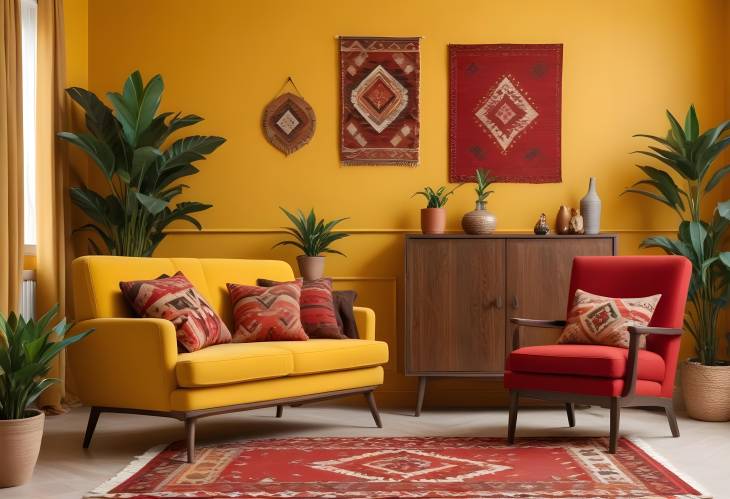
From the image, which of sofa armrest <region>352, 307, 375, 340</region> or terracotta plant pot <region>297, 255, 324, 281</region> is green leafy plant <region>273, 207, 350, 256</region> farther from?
sofa armrest <region>352, 307, 375, 340</region>

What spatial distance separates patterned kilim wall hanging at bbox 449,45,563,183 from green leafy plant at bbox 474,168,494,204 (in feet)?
0.35

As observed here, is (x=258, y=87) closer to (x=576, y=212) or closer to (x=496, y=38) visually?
(x=496, y=38)

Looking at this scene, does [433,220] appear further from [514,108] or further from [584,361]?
[584,361]

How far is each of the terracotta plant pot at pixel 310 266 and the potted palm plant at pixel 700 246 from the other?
1.95 metres

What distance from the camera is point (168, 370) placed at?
390 cm

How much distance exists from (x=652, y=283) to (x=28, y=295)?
3.36 m

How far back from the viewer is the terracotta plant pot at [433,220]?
5.54m

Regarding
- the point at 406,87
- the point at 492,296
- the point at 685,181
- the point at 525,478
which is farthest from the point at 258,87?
the point at 525,478

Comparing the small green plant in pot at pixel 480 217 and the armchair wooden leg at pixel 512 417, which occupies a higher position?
the small green plant in pot at pixel 480 217

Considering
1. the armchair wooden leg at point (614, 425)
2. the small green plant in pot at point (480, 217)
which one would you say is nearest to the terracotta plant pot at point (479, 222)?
the small green plant in pot at point (480, 217)

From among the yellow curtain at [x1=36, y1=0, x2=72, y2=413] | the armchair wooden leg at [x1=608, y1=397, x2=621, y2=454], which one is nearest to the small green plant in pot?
the armchair wooden leg at [x1=608, y1=397, x2=621, y2=454]

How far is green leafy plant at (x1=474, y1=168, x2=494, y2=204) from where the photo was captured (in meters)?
5.56

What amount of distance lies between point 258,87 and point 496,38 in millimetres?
1555

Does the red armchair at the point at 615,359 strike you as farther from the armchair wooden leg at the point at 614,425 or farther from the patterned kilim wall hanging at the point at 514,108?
the patterned kilim wall hanging at the point at 514,108
